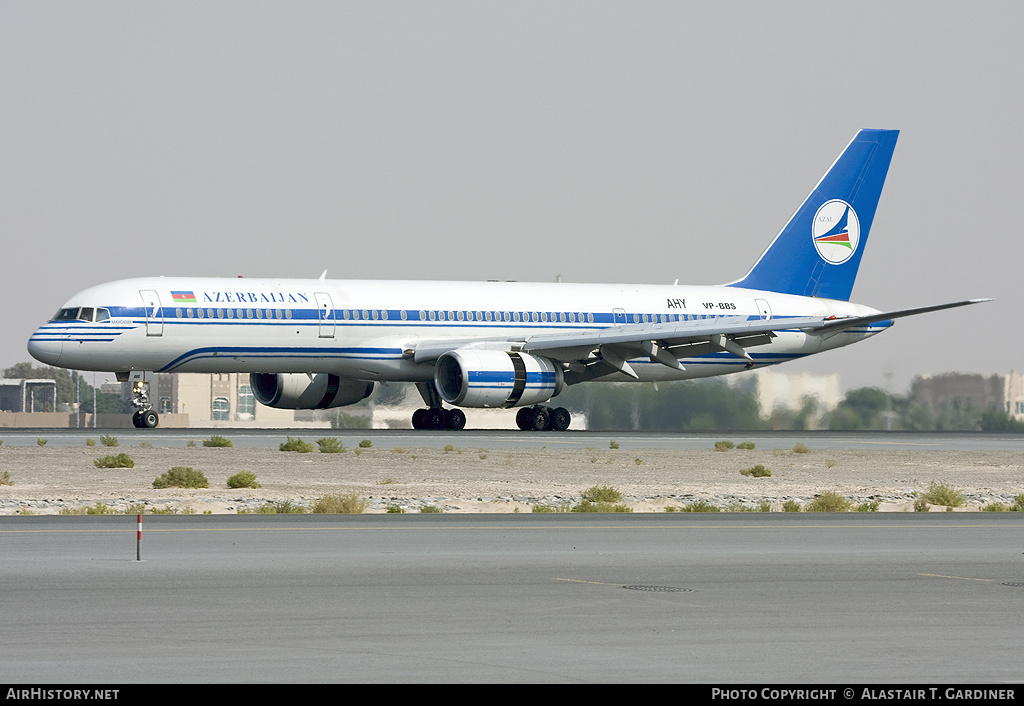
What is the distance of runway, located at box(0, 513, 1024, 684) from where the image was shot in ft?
32.6

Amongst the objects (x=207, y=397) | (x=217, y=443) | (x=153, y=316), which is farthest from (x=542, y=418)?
(x=207, y=397)

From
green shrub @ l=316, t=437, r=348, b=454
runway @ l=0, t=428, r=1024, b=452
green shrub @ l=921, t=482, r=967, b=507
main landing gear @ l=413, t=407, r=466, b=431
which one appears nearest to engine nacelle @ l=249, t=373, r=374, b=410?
runway @ l=0, t=428, r=1024, b=452

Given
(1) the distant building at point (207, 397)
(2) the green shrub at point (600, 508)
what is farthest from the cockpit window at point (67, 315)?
(1) the distant building at point (207, 397)

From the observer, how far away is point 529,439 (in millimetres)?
41531

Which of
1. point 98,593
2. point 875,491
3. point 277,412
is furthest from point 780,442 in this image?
point 277,412

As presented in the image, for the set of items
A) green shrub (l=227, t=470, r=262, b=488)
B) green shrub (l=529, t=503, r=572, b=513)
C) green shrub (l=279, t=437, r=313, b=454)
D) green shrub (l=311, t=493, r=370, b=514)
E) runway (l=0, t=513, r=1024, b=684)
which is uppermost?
green shrub (l=279, t=437, r=313, b=454)

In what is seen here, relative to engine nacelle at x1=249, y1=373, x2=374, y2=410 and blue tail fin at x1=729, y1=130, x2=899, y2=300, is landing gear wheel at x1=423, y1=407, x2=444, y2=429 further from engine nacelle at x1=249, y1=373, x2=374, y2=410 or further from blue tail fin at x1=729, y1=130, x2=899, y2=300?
blue tail fin at x1=729, y1=130, x2=899, y2=300

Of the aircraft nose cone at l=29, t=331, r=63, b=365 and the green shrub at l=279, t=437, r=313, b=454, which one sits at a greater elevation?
the aircraft nose cone at l=29, t=331, r=63, b=365

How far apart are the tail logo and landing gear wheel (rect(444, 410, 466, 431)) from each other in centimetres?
1557

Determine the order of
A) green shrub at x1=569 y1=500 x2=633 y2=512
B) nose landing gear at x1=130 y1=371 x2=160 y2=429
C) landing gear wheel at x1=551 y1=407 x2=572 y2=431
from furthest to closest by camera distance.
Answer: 1. landing gear wheel at x1=551 y1=407 x2=572 y2=431
2. nose landing gear at x1=130 y1=371 x2=160 y2=429
3. green shrub at x1=569 y1=500 x2=633 y2=512

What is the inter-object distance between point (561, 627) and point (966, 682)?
338 centimetres

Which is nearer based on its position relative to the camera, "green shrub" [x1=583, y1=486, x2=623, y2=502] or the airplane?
"green shrub" [x1=583, y1=486, x2=623, y2=502]

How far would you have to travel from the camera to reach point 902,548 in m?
18.0

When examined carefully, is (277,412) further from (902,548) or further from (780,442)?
(902,548)
